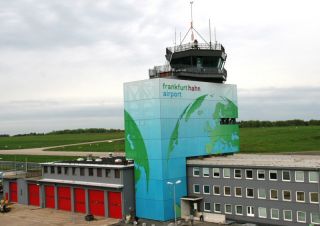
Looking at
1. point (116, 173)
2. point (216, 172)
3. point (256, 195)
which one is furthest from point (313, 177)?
point (116, 173)

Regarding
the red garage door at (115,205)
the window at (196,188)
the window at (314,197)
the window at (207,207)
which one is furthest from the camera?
the red garage door at (115,205)

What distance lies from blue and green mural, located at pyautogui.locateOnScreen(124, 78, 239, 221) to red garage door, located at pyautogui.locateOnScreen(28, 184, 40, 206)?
21523 mm

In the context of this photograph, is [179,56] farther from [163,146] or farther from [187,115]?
[163,146]

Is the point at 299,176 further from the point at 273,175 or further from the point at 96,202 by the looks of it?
the point at 96,202

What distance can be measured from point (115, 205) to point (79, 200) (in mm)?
7751

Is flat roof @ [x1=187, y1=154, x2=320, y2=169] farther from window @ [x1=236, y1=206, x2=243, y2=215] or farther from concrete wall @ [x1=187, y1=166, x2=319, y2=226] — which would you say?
window @ [x1=236, y1=206, x2=243, y2=215]

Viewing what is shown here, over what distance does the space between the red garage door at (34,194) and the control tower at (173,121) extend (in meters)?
21.2

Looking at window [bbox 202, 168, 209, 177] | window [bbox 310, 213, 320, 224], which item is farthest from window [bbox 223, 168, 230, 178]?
window [bbox 310, 213, 320, 224]

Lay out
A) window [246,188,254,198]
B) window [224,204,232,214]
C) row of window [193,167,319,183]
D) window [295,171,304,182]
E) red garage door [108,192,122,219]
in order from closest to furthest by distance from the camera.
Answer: row of window [193,167,319,183] → window [295,171,304,182] → window [246,188,254,198] → window [224,204,232,214] → red garage door [108,192,122,219]

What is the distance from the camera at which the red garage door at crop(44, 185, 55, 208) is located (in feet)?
223

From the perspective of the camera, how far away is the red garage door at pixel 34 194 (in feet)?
233

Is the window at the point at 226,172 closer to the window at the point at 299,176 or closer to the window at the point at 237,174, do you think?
the window at the point at 237,174

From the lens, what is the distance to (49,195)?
225ft

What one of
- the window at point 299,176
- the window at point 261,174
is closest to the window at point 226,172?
the window at point 261,174
